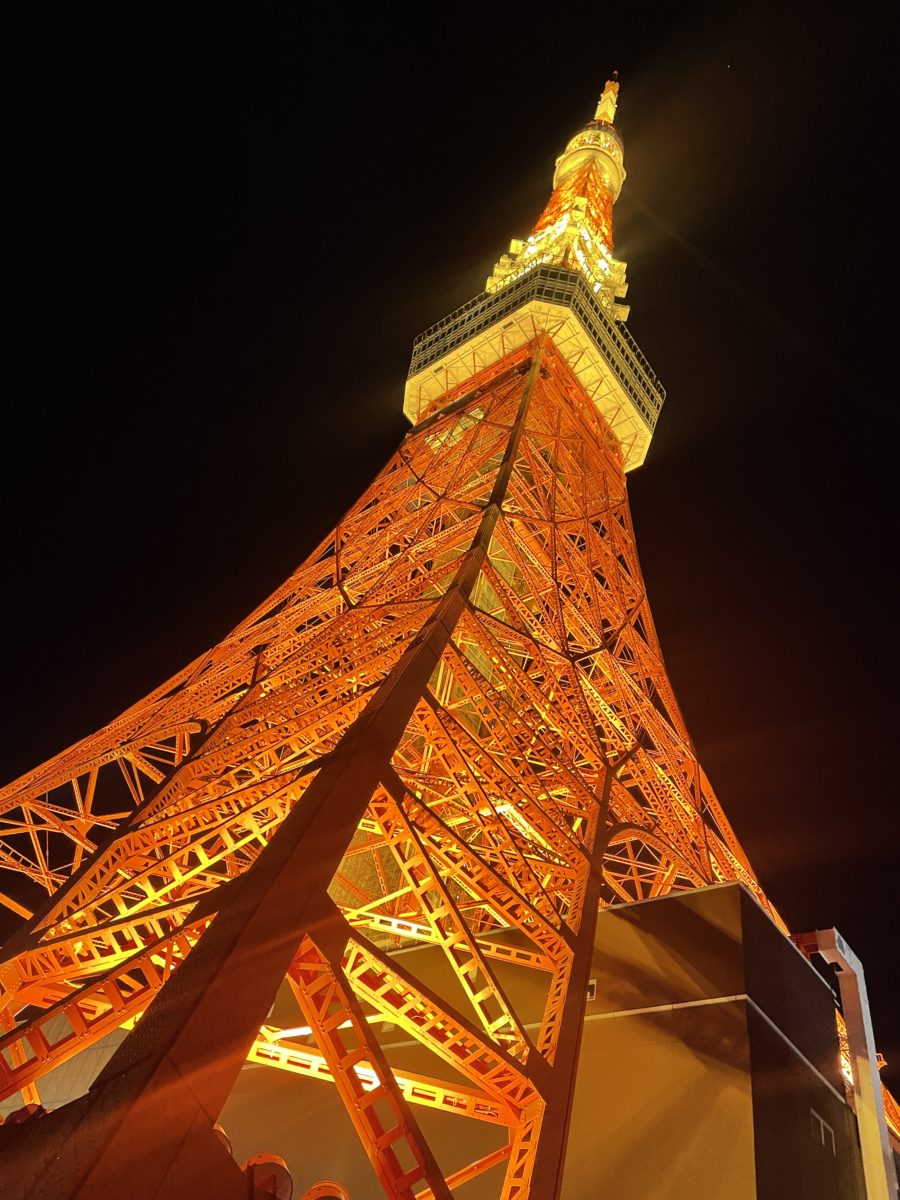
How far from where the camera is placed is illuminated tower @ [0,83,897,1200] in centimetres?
457

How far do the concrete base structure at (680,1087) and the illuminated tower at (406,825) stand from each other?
67cm

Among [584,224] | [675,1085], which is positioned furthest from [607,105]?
[675,1085]

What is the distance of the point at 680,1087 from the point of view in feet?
29.9

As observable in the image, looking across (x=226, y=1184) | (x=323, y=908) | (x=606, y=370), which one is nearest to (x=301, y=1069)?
(x=323, y=908)

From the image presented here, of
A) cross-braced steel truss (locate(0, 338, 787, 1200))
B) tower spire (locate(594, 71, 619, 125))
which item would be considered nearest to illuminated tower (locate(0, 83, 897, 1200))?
cross-braced steel truss (locate(0, 338, 787, 1200))

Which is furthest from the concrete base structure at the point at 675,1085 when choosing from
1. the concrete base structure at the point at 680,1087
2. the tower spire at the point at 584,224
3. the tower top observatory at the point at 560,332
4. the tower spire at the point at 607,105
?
the tower spire at the point at 607,105

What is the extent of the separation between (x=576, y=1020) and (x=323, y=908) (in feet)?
8.60

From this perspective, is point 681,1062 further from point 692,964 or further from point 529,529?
point 529,529

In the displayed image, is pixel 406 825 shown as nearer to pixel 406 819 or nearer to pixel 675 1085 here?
pixel 406 819

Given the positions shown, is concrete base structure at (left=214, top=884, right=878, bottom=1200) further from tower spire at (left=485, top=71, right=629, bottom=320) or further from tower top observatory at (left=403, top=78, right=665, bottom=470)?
tower spire at (left=485, top=71, right=629, bottom=320)

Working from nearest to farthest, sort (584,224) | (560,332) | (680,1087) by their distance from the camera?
(680,1087) → (560,332) → (584,224)

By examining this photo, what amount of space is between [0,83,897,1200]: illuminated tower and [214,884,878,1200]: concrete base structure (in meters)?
0.67

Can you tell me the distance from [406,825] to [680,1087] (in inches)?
194

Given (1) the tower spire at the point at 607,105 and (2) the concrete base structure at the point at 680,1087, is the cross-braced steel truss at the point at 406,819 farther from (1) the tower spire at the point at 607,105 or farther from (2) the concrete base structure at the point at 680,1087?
(1) the tower spire at the point at 607,105
